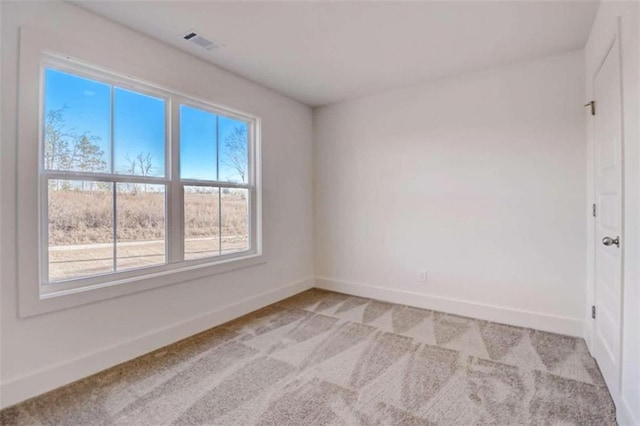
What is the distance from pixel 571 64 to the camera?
2.69 metres

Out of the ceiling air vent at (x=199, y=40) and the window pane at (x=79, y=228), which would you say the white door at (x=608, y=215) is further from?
the window pane at (x=79, y=228)

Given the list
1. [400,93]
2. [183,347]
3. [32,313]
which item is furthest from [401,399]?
[400,93]

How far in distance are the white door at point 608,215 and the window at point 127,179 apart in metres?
3.06

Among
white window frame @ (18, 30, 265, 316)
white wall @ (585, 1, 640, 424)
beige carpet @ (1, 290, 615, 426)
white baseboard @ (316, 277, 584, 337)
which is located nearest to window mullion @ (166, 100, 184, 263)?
white window frame @ (18, 30, 265, 316)

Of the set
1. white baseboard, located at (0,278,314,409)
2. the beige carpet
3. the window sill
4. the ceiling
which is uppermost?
the ceiling

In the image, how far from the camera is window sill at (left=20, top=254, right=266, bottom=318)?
188cm

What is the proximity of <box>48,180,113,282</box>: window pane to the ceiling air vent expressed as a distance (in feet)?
4.34

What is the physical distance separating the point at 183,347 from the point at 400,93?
343cm

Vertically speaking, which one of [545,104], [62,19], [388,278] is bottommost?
[388,278]

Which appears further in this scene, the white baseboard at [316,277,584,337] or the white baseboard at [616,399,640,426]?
the white baseboard at [316,277,584,337]

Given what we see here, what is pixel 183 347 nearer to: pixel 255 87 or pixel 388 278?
pixel 388 278

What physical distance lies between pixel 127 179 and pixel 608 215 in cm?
346

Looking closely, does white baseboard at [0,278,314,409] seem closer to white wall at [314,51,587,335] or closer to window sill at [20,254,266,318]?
window sill at [20,254,266,318]

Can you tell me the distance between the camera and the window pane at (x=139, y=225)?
7.84 feet
